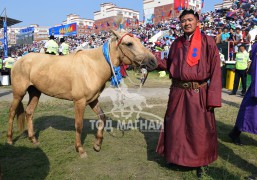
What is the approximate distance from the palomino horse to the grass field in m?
0.36

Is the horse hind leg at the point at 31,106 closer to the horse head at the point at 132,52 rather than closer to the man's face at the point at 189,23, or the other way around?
the horse head at the point at 132,52

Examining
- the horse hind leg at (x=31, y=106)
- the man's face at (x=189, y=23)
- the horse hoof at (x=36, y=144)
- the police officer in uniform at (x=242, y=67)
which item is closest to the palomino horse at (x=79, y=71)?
the horse hind leg at (x=31, y=106)

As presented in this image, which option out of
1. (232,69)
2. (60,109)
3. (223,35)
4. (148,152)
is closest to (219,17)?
(223,35)

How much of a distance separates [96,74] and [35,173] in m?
1.69

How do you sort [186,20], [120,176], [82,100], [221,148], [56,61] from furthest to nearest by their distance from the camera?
[221,148] < [56,61] < [82,100] < [120,176] < [186,20]

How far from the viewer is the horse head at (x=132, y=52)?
3.68 metres

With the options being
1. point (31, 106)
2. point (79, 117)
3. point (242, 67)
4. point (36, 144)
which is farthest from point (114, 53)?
point (242, 67)

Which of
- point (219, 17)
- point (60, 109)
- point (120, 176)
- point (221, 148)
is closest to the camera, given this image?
point (120, 176)

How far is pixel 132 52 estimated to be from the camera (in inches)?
150

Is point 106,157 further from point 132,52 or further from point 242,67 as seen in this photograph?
point 242,67

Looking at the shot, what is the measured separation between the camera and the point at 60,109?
773 centimetres

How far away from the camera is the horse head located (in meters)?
3.68

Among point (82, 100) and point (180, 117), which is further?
point (82, 100)

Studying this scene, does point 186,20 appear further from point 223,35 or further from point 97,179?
point 223,35
